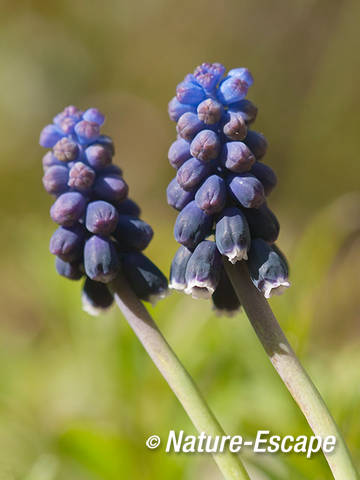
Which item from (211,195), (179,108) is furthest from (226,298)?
(179,108)

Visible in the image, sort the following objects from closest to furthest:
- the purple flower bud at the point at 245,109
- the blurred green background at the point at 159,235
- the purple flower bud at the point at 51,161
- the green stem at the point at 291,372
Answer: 1. the green stem at the point at 291,372
2. the purple flower bud at the point at 245,109
3. the purple flower bud at the point at 51,161
4. the blurred green background at the point at 159,235

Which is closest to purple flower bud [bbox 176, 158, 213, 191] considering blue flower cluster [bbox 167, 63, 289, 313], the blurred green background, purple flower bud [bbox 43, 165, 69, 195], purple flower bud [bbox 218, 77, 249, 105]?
blue flower cluster [bbox 167, 63, 289, 313]

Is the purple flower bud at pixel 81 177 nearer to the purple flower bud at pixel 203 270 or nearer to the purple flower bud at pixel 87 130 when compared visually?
the purple flower bud at pixel 87 130

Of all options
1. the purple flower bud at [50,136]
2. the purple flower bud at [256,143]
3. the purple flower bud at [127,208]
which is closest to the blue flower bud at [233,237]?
the purple flower bud at [256,143]

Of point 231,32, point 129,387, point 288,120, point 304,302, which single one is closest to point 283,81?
point 288,120

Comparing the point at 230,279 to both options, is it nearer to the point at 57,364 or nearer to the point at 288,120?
the point at 57,364

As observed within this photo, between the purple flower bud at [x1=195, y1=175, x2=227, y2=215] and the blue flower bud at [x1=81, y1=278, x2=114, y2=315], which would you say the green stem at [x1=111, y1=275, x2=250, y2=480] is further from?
the purple flower bud at [x1=195, y1=175, x2=227, y2=215]

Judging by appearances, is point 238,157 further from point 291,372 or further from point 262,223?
point 291,372
